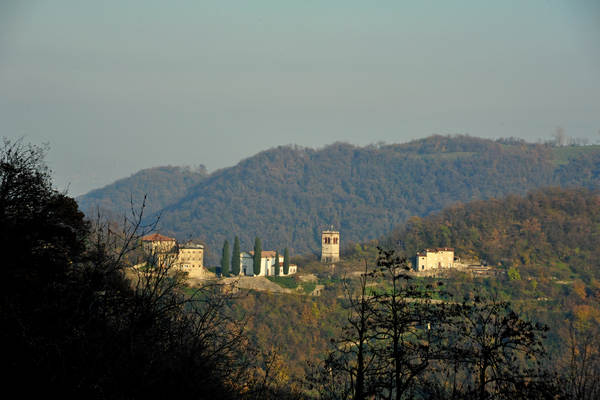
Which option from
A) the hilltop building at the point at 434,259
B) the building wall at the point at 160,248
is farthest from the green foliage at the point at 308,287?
the building wall at the point at 160,248

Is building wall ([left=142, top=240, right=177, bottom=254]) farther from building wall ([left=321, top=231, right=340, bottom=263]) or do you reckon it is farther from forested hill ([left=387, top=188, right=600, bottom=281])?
building wall ([left=321, top=231, right=340, bottom=263])

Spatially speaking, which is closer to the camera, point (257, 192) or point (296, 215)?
point (296, 215)

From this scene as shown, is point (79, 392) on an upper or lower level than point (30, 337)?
lower

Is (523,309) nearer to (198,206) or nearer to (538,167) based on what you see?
(198,206)

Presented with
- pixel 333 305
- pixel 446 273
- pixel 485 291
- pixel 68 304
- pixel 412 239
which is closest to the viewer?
pixel 68 304

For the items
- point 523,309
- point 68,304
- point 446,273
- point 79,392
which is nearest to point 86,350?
point 79,392

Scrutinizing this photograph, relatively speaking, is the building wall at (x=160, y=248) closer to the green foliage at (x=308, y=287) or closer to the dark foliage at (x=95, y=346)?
the dark foliage at (x=95, y=346)

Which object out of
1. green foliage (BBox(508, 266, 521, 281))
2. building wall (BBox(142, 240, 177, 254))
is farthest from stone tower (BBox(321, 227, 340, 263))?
building wall (BBox(142, 240, 177, 254))
